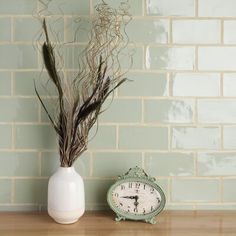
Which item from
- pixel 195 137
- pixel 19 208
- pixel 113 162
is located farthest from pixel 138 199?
pixel 19 208

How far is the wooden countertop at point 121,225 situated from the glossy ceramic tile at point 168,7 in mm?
618

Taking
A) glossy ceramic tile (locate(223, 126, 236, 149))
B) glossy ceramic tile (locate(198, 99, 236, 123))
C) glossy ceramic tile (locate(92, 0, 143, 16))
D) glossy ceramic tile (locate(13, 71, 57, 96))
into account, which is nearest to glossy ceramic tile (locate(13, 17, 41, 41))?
glossy ceramic tile (locate(13, 71, 57, 96))

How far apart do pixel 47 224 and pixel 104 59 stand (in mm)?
509

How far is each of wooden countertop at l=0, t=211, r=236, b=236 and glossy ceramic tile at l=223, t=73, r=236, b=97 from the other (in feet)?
1.23

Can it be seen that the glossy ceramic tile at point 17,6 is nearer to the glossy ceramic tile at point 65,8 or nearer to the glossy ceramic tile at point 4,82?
the glossy ceramic tile at point 65,8

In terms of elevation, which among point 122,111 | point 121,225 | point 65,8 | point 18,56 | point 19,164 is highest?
point 65,8

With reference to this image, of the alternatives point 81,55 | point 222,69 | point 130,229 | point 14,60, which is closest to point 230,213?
point 130,229

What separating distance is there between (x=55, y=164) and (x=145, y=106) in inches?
Result: 13.1

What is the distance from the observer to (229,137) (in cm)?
119

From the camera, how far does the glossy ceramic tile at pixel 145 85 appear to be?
1.17 metres

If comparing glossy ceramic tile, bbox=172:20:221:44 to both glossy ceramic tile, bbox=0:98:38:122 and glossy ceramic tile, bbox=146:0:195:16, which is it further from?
glossy ceramic tile, bbox=0:98:38:122

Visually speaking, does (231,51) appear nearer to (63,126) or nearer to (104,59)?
(104,59)

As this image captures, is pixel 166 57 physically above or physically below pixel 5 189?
above

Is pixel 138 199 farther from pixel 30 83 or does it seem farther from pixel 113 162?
pixel 30 83
